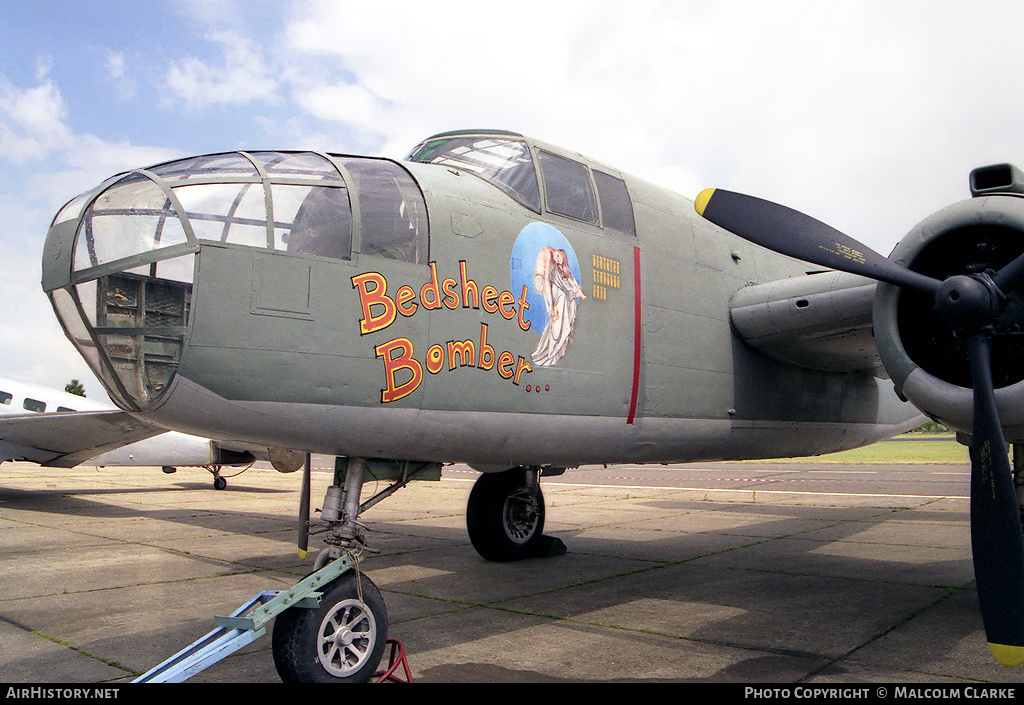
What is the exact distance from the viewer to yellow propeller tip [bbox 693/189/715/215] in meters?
6.23

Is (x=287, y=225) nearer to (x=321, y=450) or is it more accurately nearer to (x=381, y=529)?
(x=321, y=450)

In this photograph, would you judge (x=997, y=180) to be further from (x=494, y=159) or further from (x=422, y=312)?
(x=422, y=312)

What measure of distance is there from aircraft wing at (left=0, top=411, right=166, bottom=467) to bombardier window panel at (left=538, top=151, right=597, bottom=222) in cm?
1221

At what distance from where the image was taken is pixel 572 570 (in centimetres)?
887

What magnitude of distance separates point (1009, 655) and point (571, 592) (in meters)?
4.11

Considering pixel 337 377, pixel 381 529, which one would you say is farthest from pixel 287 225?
pixel 381 529

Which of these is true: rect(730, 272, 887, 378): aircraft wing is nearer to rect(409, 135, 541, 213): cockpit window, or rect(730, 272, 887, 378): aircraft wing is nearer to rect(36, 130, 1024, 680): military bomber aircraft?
rect(36, 130, 1024, 680): military bomber aircraft

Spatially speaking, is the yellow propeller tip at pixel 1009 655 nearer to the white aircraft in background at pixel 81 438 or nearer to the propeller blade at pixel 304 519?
the propeller blade at pixel 304 519

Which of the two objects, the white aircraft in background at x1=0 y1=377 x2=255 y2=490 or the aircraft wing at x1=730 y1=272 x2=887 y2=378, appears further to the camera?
the white aircraft in background at x1=0 y1=377 x2=255 y2=490

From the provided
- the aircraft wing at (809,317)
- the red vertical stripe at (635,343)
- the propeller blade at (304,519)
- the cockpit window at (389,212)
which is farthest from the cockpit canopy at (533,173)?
the propeller blade at (304,519)

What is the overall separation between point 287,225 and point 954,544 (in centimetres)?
1030

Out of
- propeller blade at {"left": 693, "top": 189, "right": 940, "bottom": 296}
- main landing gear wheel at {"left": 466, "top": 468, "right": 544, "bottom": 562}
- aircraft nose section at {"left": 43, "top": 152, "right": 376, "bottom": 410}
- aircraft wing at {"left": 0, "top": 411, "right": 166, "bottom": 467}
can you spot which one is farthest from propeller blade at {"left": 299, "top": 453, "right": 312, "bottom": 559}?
aircraft wing at {"left": 0, "top": 411, "right": 166, "bottom": 467}

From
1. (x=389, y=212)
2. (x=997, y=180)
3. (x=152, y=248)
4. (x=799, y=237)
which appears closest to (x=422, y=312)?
(x=389, y=212)

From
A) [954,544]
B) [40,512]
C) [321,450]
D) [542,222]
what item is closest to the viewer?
[321,450]
